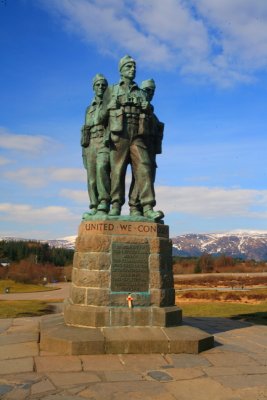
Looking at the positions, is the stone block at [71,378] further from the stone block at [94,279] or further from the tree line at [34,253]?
the tree line at [34,253]

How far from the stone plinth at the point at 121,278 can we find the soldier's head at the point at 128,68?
9.99 feet

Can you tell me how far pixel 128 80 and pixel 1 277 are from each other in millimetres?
61639

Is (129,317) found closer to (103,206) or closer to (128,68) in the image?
(103,206)

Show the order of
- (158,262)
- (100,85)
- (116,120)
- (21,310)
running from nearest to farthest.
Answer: (158,262)
(116,120)
(100,85)
(21,310)

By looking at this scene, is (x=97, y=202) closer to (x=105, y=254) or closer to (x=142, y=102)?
(x=105, y=254)

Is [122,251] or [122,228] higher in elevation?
[122,228]

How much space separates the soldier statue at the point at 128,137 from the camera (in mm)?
8875

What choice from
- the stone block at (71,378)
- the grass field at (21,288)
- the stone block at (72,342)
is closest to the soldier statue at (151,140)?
the stone block at (72,342)

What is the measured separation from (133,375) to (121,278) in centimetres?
249

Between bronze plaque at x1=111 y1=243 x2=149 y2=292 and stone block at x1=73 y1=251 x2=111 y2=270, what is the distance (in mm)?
114

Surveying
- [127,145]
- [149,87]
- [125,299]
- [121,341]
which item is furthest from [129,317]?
[149,87]

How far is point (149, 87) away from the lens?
9.39 metres

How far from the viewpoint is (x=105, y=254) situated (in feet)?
27.0

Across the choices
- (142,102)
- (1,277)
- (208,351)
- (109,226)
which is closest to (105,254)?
(109,226)
